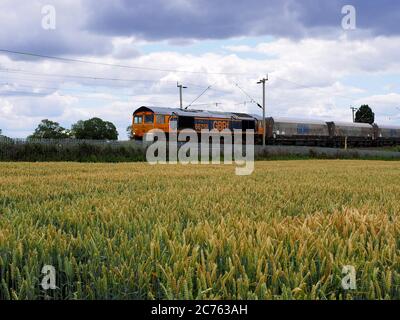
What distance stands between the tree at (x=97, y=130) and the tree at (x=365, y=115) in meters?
56.9

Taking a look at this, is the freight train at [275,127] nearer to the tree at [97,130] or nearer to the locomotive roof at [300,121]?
the locomotive roof at [300,121]

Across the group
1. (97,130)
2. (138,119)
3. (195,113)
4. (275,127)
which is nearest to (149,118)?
(138,119)

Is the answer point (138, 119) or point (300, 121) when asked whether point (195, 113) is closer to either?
point (138, 119)

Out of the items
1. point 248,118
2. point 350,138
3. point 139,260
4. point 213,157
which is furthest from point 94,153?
point 350,138

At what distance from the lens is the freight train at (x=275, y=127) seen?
1494 inches

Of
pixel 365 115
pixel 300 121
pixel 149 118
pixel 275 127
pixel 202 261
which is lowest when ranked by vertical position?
pixel 202 261

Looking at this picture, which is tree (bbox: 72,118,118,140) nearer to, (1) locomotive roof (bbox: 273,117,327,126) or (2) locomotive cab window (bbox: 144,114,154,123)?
(1) locomotive roof (bbox: 273,117,327,126)

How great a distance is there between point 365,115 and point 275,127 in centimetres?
5942

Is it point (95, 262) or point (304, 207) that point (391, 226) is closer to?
point (304, 207)

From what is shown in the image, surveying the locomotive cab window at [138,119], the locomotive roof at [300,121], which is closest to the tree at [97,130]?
the locomotive roof at [300,121]

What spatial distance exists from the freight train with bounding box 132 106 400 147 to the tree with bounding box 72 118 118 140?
5063 centimetres

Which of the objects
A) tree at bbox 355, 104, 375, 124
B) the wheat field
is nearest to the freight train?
tree at bbox 355, 104, 375, 124

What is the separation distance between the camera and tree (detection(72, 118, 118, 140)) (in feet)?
303

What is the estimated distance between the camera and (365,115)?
100688 mm
